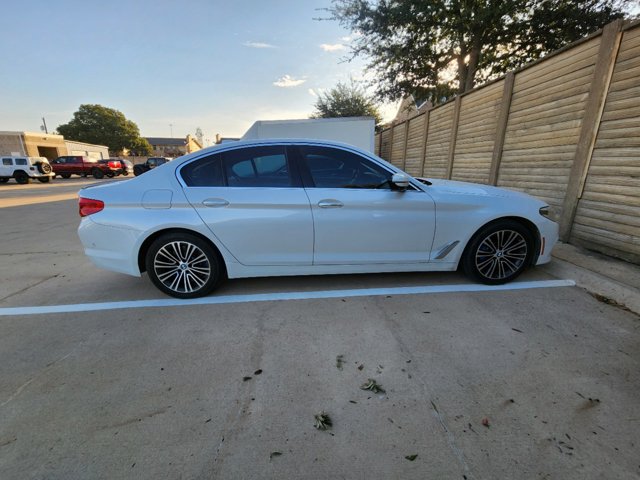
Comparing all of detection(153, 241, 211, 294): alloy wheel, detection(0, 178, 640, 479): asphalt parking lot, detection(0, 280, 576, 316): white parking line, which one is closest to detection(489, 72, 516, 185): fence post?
detection(0, 280, 576, 316): white parking line

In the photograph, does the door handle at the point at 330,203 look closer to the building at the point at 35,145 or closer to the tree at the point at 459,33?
the tree at the point at 459,33

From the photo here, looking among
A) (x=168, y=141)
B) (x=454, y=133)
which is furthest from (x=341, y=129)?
(x=168, y=141)

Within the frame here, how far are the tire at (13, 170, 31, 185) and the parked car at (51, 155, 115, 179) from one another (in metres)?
4.83

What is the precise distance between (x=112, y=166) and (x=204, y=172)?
28.6 metres

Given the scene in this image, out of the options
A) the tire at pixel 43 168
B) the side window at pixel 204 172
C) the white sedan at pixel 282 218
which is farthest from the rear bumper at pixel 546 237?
the tire at pixel 43 168

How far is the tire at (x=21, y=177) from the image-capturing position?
1974 centimetres

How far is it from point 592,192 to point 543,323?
2.57 metres

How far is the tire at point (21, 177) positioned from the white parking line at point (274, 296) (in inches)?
931

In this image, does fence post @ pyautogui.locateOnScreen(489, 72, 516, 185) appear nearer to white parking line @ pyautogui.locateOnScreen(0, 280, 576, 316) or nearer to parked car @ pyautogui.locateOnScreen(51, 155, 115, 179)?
white parking line @ pyautogui.locateOnScreen(0, 280, 576, 316)

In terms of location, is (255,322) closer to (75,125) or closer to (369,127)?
(369,127)

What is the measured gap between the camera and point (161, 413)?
180 centimetres

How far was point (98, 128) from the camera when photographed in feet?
184

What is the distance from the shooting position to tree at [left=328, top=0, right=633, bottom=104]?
1008cm

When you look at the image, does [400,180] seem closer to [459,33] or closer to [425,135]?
[425,135]
